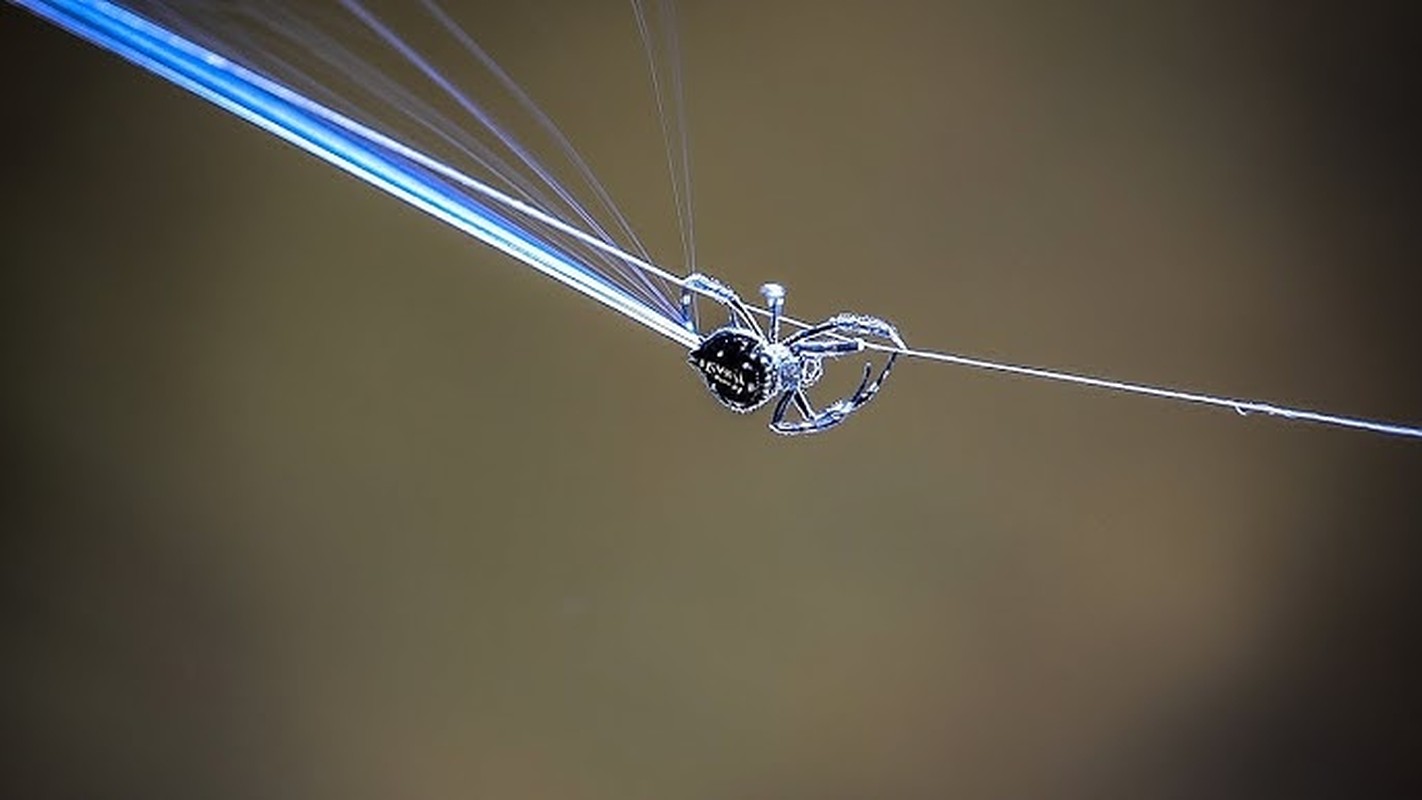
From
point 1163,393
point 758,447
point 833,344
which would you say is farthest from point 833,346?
point 758,447

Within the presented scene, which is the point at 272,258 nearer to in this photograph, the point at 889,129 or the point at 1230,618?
the point at 889,129

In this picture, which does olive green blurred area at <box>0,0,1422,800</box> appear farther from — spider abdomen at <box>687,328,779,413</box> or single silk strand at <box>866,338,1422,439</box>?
spider abdomen at <box>687,328,779,413</box>

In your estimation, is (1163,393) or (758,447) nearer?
(1163,393)

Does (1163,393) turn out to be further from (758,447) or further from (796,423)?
(758,447)

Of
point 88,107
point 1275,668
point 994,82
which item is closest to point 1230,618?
point 1275,668

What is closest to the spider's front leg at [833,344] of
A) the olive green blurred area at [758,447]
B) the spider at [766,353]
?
the spider at [766,353]
